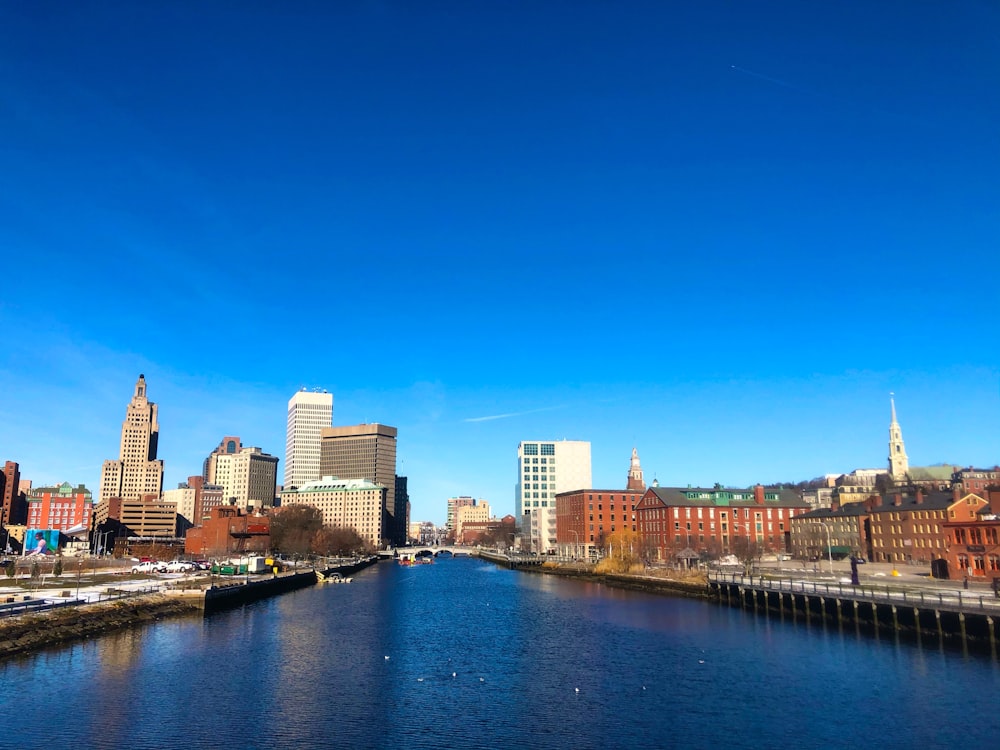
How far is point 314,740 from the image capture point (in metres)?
38.5

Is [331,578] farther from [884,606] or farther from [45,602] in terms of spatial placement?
[884,606]

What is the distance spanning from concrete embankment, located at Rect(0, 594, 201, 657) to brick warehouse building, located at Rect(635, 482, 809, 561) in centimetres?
10344

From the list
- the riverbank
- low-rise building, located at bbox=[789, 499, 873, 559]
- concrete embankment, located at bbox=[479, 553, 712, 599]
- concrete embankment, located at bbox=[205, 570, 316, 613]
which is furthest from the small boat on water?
low-rise building, located at bbox=[789, 499, 873, 559]

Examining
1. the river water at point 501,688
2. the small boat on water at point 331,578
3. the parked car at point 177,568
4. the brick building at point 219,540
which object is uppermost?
the brick building at point 219,540

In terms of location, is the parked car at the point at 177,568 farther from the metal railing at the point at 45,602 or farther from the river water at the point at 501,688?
the river water at the point at 501,688

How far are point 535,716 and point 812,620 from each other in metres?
48.8

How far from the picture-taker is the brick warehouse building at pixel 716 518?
162125 millimetres

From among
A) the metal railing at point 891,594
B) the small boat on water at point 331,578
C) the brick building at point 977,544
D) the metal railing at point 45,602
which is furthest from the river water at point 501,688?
the small boat on water at point 331,578

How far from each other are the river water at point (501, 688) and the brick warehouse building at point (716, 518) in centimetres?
8269

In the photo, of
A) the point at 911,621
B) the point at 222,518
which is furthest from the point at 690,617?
the point at 222,518

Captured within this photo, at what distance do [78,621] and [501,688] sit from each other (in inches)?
1652

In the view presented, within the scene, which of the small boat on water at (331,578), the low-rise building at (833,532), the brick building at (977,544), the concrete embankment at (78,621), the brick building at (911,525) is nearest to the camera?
the concrete embankment at (78,621)

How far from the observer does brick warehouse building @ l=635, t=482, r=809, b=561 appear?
532ft

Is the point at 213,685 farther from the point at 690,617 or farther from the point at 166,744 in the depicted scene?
the point at 690,617
